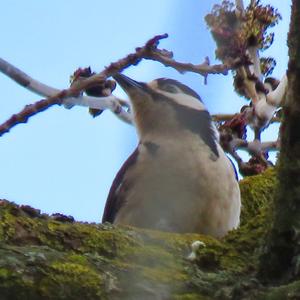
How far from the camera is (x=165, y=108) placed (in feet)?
18.8

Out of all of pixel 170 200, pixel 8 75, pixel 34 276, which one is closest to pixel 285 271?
pixel 34 276

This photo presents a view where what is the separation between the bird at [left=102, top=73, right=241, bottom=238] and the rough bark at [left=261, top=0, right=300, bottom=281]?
2.18 metres

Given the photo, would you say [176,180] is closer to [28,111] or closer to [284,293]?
[28,111]

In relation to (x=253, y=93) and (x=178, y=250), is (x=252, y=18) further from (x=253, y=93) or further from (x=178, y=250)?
(x=178, y=250)

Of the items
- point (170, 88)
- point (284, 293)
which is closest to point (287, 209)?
point (284, 293)

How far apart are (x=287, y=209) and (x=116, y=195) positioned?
296cm

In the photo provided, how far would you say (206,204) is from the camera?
480 centimetres

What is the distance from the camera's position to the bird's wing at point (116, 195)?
5.19m

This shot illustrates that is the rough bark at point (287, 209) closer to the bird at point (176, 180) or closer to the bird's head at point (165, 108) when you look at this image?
the bird at point (176, 180)

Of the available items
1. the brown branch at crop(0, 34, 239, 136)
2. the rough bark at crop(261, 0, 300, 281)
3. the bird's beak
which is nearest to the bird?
the bird's beak

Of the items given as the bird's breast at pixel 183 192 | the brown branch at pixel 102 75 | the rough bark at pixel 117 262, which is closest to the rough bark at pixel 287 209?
the rough bark at pixel 117 262

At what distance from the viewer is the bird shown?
477 centimetres

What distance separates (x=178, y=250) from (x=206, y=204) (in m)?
1.80

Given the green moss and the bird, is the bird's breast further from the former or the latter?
the green moss
